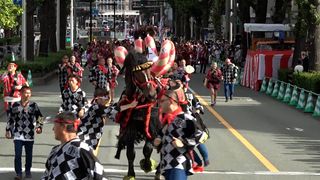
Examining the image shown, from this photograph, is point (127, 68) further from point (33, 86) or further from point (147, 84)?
point (33, 86)

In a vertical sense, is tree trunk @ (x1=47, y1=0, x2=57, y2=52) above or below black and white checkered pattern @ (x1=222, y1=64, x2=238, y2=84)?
above

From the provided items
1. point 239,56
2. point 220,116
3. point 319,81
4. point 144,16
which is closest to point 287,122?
point 220,116

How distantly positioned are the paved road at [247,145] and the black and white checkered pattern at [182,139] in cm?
312

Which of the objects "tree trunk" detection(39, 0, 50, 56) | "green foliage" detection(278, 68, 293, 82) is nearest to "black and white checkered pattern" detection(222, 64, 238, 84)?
"green foliage" detection(278, 68, 293, 82)

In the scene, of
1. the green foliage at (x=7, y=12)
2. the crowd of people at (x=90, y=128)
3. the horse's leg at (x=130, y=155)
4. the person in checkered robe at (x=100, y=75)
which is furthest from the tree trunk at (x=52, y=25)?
the horse's leg at (x=130, y=155)

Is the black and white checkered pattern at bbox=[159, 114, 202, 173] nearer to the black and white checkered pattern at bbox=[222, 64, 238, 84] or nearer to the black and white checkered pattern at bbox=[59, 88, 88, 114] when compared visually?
the black and white checkered pattern at bbox=[59, 88, 88, 114]

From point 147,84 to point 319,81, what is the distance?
12761mm

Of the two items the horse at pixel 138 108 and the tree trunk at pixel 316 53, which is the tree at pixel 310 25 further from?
the horse at pixel 138 108

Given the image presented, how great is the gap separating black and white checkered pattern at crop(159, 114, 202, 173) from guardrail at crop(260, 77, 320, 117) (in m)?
12.6

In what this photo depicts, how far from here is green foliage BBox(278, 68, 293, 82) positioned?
1004 inches

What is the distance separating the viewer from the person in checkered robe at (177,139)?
23.3 feet

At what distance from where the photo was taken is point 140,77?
9.70m

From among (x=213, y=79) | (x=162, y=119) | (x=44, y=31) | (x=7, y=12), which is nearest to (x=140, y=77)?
(x=162, y=119)

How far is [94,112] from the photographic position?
9.56m
